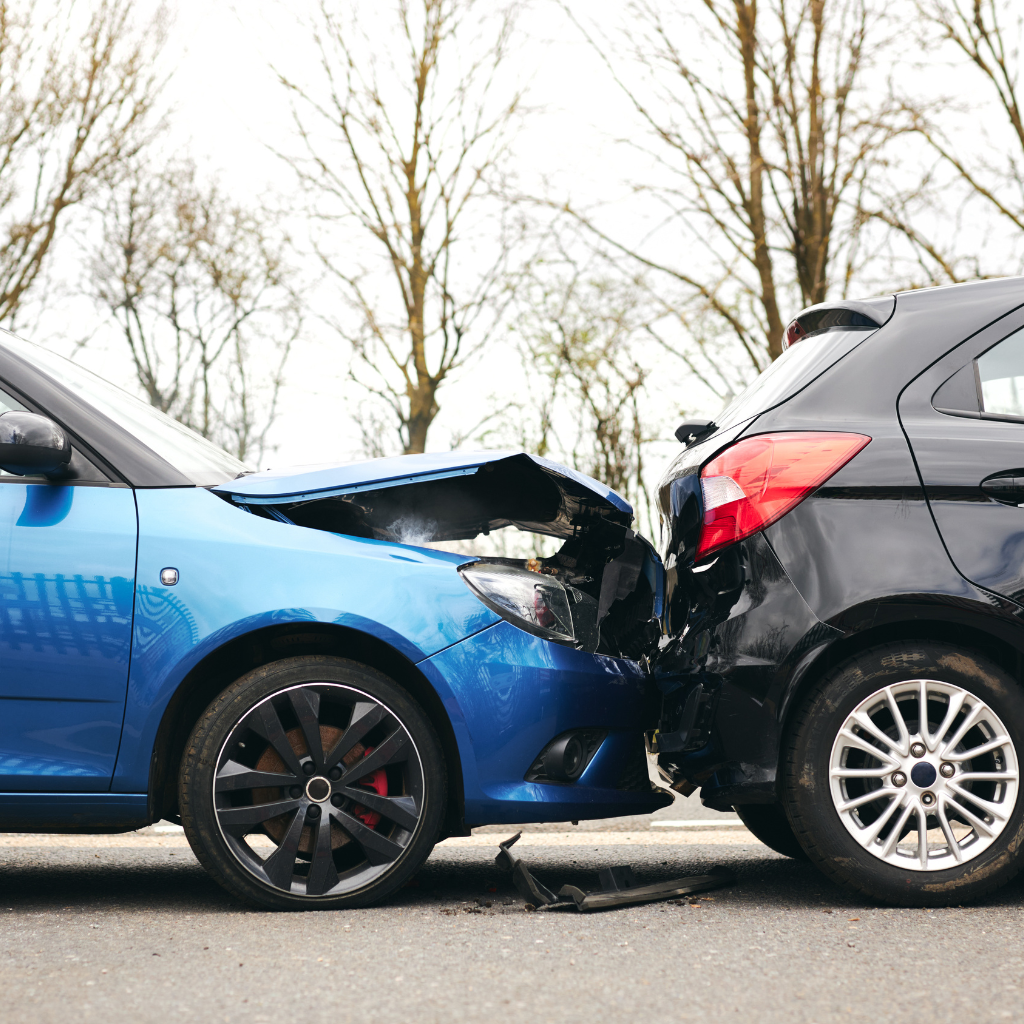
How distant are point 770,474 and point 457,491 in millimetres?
1110

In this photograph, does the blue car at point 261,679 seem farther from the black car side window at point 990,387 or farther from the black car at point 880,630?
the black car side window at point 990,387

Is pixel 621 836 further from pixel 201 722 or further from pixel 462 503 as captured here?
pixel 201 722

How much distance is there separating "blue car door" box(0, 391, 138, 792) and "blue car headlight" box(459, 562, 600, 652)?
3.26 ft

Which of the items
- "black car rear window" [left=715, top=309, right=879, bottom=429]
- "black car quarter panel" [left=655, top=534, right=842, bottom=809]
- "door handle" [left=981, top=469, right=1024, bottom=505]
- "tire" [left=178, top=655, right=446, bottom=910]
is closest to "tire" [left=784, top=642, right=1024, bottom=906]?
"black car quarter panel" [left=655, top=534, right=842, bottom=809]

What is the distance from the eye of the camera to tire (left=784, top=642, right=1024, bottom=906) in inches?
126

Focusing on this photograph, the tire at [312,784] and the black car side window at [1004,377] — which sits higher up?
the black car side window at [1004,377]

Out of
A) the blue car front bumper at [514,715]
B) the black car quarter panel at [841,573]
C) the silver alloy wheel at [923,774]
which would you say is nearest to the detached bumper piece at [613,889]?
the blue car front bumper at [514,715]

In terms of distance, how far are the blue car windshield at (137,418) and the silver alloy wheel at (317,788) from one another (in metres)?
0.77

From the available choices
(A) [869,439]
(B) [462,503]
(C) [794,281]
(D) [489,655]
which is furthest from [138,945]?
(C) [794,281]

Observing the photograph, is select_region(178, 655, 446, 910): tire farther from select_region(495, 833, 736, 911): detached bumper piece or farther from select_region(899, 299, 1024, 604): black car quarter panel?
select_region(899, 299, 1024, 604): black car quarter panel

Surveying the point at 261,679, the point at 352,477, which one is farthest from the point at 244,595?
the point at 352,477

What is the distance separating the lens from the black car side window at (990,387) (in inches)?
132

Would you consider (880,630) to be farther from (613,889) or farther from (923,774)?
(613,889)

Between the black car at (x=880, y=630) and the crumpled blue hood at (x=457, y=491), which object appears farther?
the crumpled blue hood at (x=457, y=491)
